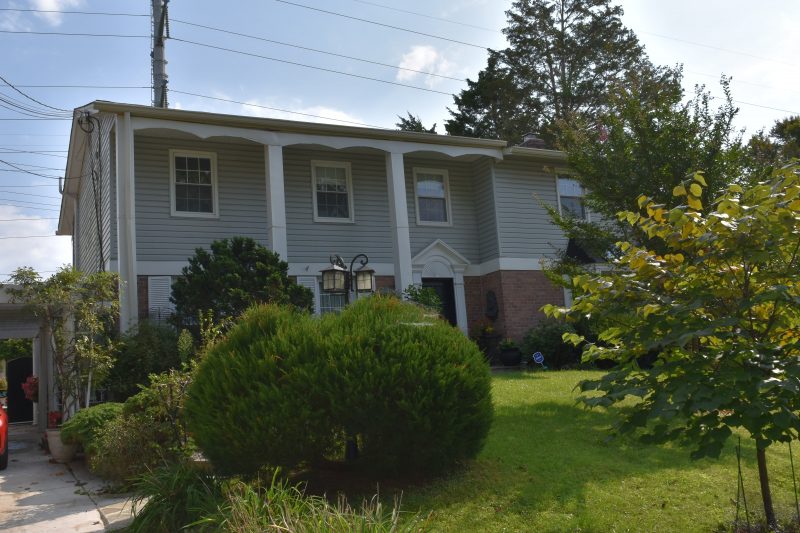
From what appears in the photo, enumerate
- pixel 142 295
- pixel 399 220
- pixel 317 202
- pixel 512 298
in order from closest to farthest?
pixel 142 295 < pixel 399 220 < pixel 317 202 < pixel 512 298

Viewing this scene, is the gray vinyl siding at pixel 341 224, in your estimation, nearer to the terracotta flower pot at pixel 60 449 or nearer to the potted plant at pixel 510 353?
the potted plant at pixel 510 353

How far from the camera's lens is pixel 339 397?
5945mm

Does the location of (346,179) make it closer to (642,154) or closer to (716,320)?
(642,154)

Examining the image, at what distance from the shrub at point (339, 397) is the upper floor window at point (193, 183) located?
9.89 meters

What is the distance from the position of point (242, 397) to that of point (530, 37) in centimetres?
3079

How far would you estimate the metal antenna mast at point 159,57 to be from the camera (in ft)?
61.0

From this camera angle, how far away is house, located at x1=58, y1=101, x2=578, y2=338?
14844mm

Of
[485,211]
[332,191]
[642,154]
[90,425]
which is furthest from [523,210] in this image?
[90,425]

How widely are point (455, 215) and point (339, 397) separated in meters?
13.2

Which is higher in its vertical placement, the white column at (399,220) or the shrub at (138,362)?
the white column at (399,220)

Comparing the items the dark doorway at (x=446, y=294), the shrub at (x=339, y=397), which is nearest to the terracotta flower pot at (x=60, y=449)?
the shrub at (x=339, y=397)

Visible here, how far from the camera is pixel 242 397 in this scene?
603 centimetres

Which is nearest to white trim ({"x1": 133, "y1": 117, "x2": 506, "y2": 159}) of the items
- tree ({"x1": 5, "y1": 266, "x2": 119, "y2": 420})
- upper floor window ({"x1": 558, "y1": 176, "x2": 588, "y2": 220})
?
upper floor window ({"x1": 558, "y1": 176, "x2": 588, "y2": 220})

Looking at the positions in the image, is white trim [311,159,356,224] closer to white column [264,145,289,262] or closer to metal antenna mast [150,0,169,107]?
white column [264,145,289,262]
